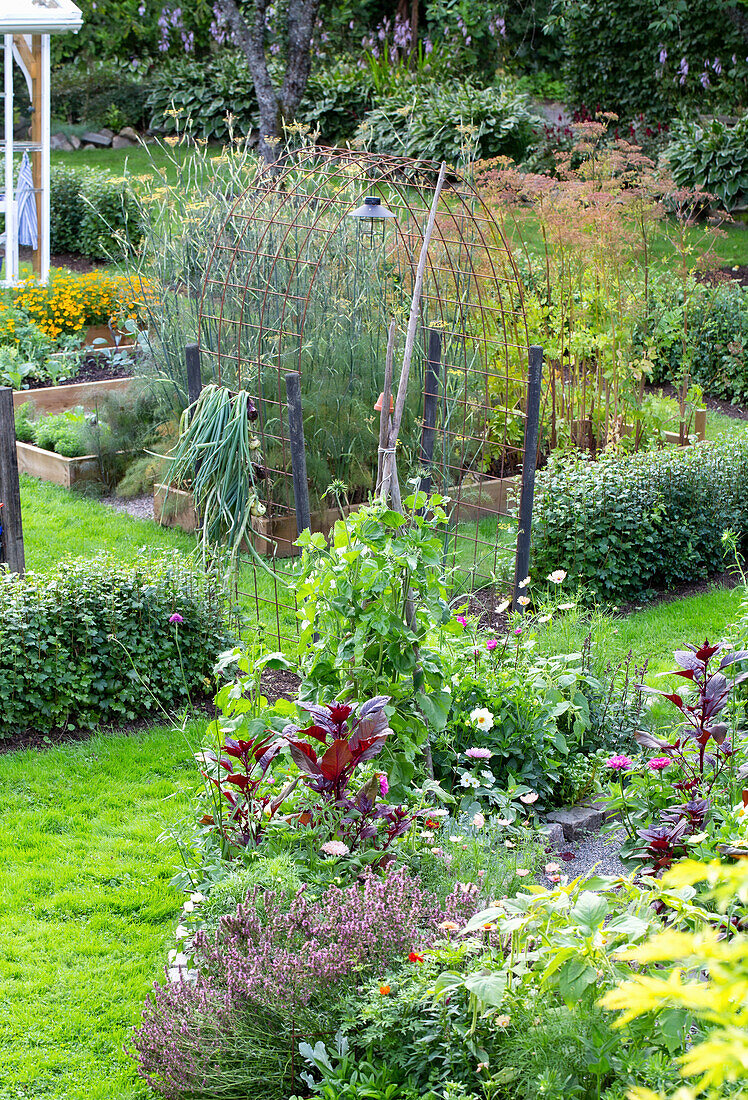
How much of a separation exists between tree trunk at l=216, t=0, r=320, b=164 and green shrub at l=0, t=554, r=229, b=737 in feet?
33.3

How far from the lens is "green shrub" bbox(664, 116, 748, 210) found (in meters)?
13.1

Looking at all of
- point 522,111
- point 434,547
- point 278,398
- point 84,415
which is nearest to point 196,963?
point 434,547

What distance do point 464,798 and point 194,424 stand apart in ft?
7.52

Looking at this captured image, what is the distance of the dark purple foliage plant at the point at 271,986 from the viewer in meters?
2.04

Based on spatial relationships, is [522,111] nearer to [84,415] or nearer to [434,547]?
[84,415]

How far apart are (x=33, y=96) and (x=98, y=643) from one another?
861 centimetres

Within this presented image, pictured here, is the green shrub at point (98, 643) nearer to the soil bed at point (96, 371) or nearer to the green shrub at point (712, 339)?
the soil bed at point (96, 371)

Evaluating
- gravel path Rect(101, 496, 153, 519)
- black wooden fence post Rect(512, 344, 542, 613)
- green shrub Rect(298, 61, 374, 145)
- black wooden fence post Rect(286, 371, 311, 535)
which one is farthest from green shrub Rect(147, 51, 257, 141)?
black wooden fence post Rect(286, 371, 311, 535)

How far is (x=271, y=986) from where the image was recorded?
6.63 ft

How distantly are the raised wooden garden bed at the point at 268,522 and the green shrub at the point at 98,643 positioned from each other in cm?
136

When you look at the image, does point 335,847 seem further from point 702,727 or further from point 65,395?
point 65,395

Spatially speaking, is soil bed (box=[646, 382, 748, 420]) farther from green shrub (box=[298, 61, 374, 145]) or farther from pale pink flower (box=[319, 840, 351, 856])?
green shrub (box=[298, 61, 374, 145])

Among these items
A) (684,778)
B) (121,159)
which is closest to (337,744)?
(684,778)

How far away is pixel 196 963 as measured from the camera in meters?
2.35
